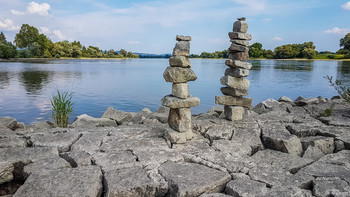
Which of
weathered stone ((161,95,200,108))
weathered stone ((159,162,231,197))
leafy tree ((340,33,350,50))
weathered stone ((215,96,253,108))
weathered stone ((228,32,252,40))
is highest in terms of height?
leafy tree ((340,33,350,50))

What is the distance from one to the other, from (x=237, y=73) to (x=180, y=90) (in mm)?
2571

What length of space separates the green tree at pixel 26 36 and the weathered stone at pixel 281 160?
303ft

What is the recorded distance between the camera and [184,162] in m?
4.98

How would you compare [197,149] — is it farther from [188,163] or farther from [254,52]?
[254,52]

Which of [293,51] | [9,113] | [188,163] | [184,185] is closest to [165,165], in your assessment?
[188,163]

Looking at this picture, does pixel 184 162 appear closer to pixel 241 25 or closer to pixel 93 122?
pixel 241 25

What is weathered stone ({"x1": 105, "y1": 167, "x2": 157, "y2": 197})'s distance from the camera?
385cm

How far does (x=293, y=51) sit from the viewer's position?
3952 inches

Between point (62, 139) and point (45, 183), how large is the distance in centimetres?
223

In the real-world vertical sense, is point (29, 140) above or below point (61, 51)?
below

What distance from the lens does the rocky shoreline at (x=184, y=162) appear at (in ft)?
13.1

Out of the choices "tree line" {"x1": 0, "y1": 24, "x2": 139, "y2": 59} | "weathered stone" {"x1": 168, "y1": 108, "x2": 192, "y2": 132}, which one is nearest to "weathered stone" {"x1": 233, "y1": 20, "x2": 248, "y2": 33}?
"weathered stone" {"x1": 168, "y1": 108, "x2": 192, "y2": 132}

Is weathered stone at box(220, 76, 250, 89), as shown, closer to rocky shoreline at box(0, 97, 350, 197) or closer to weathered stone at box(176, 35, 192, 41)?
rocky shoreline at box(0, 97, 350, 197)

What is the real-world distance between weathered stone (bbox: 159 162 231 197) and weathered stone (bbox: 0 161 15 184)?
2.78m
